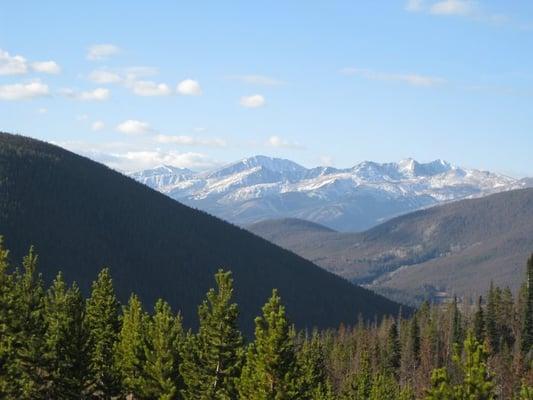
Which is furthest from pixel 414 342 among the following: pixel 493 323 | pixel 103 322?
pixel 103 322

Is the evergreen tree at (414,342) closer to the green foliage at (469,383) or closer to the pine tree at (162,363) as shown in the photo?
the pine tree at (162,363)

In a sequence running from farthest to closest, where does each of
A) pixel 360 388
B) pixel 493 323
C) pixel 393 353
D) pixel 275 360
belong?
pixel 493 323 < pixel 393 353 < pixel 360 388 < pixel 275 360

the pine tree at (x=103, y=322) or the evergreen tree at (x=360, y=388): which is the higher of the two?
the pine tree at (x=103, y=322)

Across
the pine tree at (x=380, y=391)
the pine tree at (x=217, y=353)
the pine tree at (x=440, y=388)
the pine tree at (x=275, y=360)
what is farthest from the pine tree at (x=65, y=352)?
the pine tree at (x=380, y=391)

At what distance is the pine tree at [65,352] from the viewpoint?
46.9 m

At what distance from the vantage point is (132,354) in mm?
53812

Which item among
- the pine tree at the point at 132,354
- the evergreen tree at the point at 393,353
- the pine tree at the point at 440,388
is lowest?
the evergreen tree at the point at 393,353

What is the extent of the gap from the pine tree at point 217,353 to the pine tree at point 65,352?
7.64m

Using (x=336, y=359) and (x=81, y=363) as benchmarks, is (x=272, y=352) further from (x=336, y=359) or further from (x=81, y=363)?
(x=336, y=359)

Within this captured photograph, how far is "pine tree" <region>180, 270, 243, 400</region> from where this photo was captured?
4700 centimetres

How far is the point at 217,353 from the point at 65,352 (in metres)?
10.6

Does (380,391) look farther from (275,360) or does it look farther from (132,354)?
(275,360)

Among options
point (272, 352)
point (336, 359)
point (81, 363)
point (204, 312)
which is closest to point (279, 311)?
point (272, 352)

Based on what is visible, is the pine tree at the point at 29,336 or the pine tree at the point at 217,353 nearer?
the pine tree at the point at 29,336
